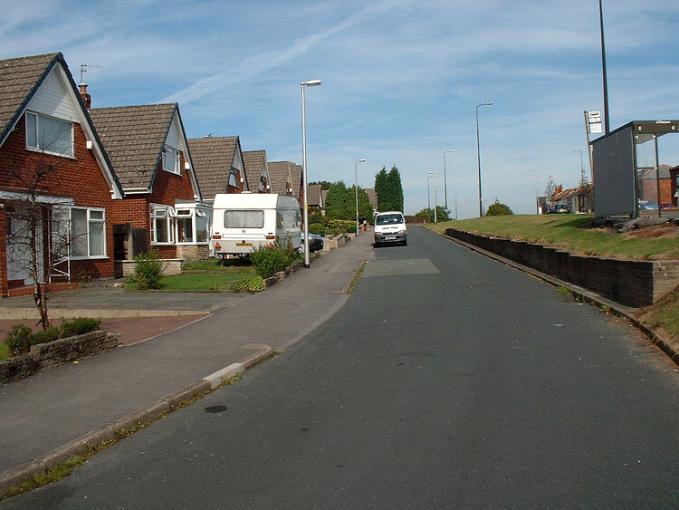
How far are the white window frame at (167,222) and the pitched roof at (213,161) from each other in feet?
26.0

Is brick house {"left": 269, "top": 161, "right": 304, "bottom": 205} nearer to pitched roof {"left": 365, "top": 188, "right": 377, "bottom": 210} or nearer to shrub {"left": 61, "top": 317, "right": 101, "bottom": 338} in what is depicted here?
shrub {"left": 61, "top": 317, "right": 101, "bottom": 338}

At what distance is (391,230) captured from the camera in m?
39.2

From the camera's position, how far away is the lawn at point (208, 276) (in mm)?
19062

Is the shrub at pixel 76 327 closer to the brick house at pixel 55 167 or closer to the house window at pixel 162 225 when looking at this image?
the brick house at pixel 55 167

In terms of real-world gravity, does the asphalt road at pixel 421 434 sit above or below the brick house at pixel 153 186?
below

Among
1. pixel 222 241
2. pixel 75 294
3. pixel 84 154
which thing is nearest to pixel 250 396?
pixel 75 294

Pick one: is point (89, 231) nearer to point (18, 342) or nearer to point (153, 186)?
point (153, 186)

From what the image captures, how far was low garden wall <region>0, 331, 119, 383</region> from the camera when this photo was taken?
27.9 feet

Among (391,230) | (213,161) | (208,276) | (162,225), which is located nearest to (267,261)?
(208,276)

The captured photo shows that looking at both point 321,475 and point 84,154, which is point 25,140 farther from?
point 321,475

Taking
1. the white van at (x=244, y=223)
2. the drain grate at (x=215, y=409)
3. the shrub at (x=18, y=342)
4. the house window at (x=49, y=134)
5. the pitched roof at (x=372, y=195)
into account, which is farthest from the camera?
the pitched roof at (x=372, y=195)

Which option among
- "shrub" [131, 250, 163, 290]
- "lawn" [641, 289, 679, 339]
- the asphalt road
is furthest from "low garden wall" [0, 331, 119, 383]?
"lawn" [641, 289, 679, 339]

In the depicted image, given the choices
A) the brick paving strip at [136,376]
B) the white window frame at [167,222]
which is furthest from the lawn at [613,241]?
the white window frame at [167,222]

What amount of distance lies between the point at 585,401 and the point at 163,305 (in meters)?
10.8
